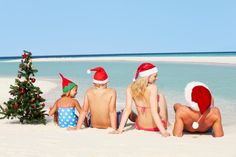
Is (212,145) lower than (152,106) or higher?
lower

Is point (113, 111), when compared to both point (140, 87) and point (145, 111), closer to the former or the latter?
point (145, 111)

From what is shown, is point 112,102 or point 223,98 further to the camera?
point 223,98

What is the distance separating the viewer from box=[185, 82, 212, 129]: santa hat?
683 cm

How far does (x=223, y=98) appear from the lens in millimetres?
14352

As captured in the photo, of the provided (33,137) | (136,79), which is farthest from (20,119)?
(136,79)

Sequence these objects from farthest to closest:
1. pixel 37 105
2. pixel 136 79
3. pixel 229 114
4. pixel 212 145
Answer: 1. pixel 229 114
2. pixel 37 105
3. pixel 136 79
4. pixel 212 145

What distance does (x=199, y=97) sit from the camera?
22.4 ft

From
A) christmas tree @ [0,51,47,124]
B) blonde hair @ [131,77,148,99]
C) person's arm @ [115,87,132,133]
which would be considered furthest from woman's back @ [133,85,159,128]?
christmas tree @ [0,51,47,124]

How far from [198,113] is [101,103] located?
176cm

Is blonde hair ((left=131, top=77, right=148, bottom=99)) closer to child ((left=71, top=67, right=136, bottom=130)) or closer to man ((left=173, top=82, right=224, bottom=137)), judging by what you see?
child ((left=71, top=67, right=136, bottom=130))

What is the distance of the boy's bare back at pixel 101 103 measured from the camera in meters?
7.70

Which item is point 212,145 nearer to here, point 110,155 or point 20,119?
point 110,155

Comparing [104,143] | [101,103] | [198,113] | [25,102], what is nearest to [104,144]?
[104,143]

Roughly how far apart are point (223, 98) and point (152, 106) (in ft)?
25.6
